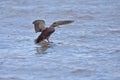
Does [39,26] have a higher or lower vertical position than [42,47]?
higher

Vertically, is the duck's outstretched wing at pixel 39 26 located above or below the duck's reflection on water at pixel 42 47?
above

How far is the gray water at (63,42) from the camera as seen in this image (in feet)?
21.9

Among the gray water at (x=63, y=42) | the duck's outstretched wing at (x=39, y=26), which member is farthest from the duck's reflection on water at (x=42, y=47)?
the duck's outstretched wing at (x=39, y=26)

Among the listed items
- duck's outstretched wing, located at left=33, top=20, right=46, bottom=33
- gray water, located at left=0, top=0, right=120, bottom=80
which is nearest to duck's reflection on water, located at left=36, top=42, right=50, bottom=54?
gray water, located at left=0, top=0, right=120, bottom=80

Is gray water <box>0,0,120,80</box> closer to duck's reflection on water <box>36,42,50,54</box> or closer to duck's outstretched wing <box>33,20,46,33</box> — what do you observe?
duck's reflection on water <box>36,42,50,54</box>

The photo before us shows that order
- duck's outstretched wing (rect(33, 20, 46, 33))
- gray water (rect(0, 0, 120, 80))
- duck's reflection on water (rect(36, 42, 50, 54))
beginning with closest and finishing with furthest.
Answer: gray water (rect(0, 0, 120, 80)) < duck's reflection on water (rect(36, 42, 50, 54)) < duck's outstretched wing (rect(33, 20, 46, 33))

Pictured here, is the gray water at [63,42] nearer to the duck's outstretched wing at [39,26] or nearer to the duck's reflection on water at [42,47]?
the duck's reflection on water at [42,47]

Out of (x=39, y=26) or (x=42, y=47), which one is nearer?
(x=42, y=47)

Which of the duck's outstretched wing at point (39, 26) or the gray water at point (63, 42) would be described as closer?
the gray water at point (63, 42)

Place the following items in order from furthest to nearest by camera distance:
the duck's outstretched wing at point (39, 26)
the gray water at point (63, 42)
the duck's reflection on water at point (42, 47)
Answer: the duck's outstretched wing at point (39, 26)
the duck's reflection on water at point (42, 47)
the gray water at point (63, 42)

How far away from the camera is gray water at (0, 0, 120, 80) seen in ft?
21.9

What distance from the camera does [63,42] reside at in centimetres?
803

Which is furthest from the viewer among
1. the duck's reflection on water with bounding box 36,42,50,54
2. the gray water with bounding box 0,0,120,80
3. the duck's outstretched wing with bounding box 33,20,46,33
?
the duck's outstretched wing with bounding box 33,20,46,33

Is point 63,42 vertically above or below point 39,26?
below
